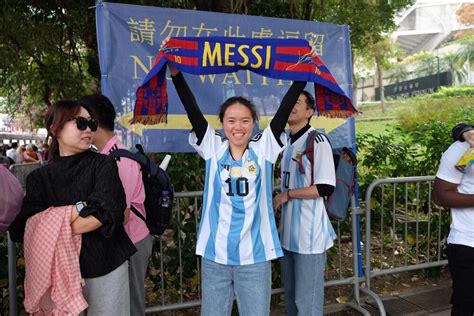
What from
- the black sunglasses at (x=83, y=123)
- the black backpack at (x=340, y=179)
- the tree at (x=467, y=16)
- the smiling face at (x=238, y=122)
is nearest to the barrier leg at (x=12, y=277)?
the black sunglasses at (x=83, y=123)

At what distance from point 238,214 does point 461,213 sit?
4.45 feet

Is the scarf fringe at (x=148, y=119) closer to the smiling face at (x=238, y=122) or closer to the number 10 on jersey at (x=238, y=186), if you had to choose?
the smiling face at (x=238, y=122)

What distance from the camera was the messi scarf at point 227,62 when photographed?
2.36 meters

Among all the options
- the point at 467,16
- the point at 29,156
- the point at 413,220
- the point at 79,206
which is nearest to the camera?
the point at 79,206

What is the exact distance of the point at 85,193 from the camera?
5.77 ft

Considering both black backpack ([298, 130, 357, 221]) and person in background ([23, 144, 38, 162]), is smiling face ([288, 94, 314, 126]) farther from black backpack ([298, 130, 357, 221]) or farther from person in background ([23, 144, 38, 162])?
person in background ([23, 144, 38, 162])

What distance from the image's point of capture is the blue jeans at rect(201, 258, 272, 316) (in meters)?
2.05

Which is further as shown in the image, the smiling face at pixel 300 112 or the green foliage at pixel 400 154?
the green foliage at pixel 400 154

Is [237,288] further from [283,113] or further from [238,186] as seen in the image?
[283,113]

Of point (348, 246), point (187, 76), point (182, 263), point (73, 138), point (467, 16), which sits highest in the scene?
point (467, 16)

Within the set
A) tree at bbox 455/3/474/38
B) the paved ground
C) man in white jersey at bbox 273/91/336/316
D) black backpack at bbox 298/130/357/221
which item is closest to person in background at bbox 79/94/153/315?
man in white jersey at bbox 273/91/336/316

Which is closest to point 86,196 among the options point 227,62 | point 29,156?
point 227,62

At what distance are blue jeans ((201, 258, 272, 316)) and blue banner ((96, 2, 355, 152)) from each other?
3.80ft

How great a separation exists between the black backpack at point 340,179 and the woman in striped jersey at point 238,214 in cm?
36
